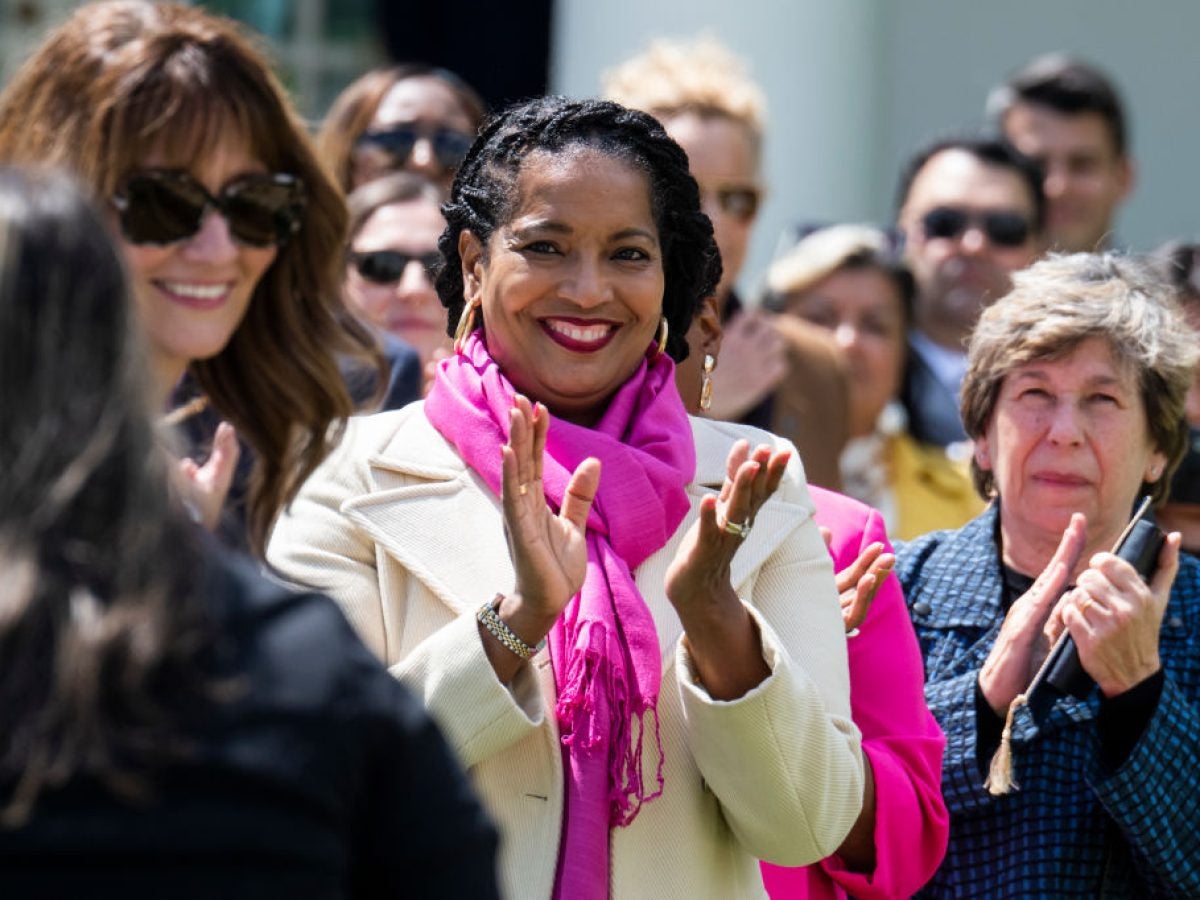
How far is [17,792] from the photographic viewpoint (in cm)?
174

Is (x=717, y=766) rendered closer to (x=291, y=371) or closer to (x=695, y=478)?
(x=695, y=478)

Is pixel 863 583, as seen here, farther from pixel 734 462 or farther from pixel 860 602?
pixel 734 462

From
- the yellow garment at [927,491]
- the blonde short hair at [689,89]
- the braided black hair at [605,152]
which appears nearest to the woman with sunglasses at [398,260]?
the blonde short hair at [689,89]

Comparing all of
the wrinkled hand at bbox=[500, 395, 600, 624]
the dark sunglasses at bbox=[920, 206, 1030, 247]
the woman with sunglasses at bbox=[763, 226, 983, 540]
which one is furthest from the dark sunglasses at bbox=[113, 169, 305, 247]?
the dark sunglasses at bbox=[920, 206, 1030, 247]

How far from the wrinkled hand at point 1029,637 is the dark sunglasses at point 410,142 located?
2563 mm

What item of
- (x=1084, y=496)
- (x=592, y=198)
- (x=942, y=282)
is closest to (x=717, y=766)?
(x=592, y=198)

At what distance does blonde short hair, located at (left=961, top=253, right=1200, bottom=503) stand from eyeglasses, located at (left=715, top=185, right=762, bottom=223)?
1.57 m

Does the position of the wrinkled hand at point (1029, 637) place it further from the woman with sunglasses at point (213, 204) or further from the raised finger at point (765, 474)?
the woman with sunglasses at point (213, 204)

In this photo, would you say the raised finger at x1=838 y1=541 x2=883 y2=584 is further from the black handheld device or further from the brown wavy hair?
the brown wavy hair

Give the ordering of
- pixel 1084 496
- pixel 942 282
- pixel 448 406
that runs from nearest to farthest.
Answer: pixel 448 406
pixel 1084 496
pixel 942 282

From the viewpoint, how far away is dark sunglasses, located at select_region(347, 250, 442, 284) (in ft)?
17.1

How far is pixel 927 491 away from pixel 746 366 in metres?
0.62

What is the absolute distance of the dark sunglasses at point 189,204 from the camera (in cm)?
390

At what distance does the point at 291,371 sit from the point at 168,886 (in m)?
2.48
